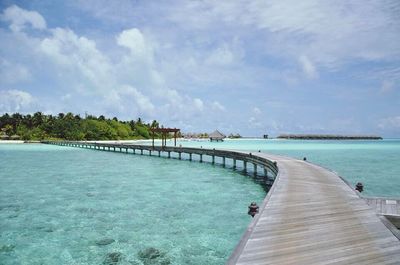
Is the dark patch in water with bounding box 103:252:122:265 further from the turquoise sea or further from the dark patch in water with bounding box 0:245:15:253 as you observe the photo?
the dark patch in water with bounding box 0:245:15:253

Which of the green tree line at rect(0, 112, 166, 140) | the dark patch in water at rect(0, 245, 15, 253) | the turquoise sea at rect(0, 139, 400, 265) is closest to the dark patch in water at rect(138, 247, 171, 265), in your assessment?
the turquoise sea at rect(0, 139, 400, 265)

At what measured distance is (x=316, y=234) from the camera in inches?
323

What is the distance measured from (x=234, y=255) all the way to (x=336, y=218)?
4.31 m

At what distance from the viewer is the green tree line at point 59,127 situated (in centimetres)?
11769

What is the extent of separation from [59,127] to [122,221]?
113 metres

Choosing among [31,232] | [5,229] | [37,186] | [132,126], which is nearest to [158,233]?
[31,232]

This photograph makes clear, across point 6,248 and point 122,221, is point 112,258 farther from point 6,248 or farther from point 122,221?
point 122,221

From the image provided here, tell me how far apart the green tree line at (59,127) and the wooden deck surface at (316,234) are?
114016 millimetres

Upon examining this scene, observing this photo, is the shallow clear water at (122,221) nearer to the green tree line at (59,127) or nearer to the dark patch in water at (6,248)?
the dark patch in water at (6,248)

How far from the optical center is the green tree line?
11769cm

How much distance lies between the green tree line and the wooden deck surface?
114 meters

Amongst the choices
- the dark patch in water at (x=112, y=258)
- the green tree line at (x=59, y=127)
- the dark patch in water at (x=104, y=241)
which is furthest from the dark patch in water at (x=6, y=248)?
the green tree line at (x=59, y=127)

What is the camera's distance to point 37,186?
79.3 feet

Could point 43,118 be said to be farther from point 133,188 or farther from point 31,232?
point 31,232
